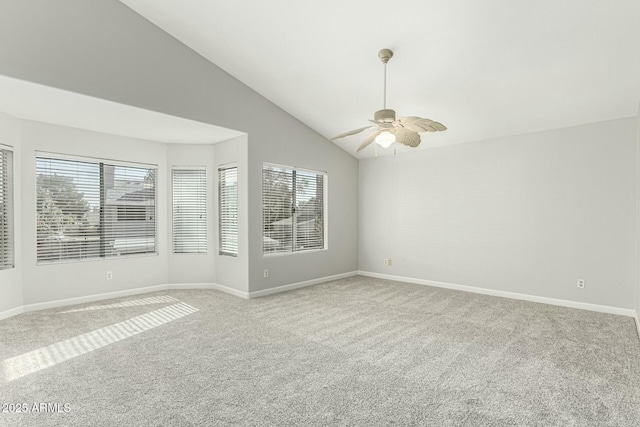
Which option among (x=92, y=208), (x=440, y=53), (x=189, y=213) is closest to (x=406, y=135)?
(x=440, y=53)

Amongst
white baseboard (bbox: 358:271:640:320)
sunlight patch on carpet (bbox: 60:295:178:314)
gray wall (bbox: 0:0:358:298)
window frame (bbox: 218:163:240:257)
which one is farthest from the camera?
window frame (bbox: 218:163:240:257)

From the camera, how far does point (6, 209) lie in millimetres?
4148

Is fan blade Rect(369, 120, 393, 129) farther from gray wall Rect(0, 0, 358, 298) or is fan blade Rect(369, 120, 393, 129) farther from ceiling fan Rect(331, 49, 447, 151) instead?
gray wall Rect(0, 0, 358, 298)

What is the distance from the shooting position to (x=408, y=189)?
628 cm

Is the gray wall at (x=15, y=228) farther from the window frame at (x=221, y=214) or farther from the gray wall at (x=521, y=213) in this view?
the gray wall at (x=521, y=213)

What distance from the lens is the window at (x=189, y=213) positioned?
575cm

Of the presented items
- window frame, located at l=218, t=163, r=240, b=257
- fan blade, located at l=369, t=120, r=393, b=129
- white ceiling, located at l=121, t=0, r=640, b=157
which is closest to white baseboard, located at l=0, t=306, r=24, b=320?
window frame, located at l=218, t=163, r=240, b=257

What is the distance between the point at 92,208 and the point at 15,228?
36.0 inches

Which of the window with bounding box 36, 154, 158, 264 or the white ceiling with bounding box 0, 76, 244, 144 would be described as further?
the window with bounding box 36, 154, 158, 264

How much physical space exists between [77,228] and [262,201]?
2.65 meters

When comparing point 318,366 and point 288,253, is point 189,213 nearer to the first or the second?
point 288,253

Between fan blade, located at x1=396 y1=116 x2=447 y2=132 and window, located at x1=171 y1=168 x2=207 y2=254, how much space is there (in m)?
3.72

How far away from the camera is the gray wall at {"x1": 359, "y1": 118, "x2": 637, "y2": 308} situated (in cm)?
429

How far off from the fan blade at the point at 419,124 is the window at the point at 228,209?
3006 mm
